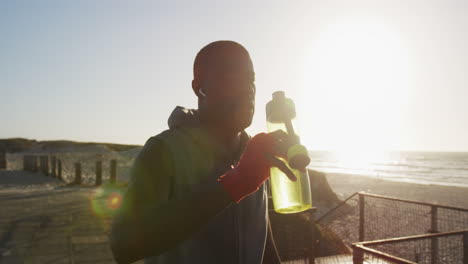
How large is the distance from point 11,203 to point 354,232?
41.8ft

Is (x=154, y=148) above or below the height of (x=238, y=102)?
below

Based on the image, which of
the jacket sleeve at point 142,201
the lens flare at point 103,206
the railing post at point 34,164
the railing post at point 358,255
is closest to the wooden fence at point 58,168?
the railing post at point 34,164

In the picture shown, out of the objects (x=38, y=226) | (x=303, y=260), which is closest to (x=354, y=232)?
(x=303, y=260)

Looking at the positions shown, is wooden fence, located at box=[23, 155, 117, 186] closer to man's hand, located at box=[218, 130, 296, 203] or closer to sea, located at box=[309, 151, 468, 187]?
man's hand, located at box=[218, 130, 296, 203]

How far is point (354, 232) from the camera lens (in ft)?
46.1

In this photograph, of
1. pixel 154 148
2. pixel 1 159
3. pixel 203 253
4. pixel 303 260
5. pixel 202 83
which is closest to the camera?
pixel 154 148

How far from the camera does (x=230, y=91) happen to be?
166 cm

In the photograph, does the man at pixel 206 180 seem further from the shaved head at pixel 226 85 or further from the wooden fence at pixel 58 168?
the wooden fence at pixel 58 168

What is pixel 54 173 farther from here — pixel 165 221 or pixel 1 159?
pixel 165 221

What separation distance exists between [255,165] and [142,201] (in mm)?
455

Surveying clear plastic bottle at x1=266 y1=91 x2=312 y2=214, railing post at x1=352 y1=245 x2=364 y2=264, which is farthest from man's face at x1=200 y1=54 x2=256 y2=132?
railing post at x1=352 y1=245 x2=364 y2=264

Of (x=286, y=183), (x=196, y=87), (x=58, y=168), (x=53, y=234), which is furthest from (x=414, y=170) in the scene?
(x=196, y=87)

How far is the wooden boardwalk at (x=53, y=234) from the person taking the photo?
6.63 meters

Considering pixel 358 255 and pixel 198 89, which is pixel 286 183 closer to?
pixel 198 89
